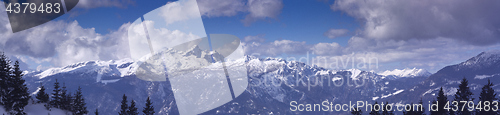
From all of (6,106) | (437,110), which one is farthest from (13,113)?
(437,110)

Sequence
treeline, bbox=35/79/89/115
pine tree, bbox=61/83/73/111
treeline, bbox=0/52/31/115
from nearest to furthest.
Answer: treeline, bbox=0/52/31/115 < treeline, bbox=35/79/89/115 < pine tree, bbox=61/83/73/111

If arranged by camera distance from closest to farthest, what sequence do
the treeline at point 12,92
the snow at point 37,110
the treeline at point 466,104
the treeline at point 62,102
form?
the treeline at point 12,92 < the snow at point 37,110 < the treeline at point 62,102 < the treeline at point 466,104

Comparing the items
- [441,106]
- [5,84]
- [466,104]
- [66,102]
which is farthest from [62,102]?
[466,104]

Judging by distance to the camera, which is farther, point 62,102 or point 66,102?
point 66,102

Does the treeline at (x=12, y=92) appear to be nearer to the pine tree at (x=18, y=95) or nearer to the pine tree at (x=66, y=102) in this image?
the pine tree at (x=18, y=95)

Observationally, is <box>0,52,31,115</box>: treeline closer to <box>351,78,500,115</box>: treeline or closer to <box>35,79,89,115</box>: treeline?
<box>35,79,89,115</box>: treeline

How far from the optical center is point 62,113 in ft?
216

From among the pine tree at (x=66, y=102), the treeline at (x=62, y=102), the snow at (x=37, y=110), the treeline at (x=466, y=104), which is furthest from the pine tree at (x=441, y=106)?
the pine tree at (x=66, y=102)

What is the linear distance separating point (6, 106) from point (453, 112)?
7874 cm

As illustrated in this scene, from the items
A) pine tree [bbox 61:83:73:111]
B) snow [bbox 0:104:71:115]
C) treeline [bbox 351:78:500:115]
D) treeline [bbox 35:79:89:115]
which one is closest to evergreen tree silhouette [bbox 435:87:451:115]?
treeline [bbox 351:78:500:115]

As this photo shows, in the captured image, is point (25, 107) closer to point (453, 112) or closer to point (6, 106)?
point (6, 106)

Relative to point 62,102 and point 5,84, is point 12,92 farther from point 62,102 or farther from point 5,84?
point 62,102

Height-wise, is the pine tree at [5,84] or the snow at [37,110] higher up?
the pine tree at [5,84]

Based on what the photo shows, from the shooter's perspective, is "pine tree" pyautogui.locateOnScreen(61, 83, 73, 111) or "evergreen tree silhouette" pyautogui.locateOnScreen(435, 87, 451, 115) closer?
"evergreen tree silhouette" pyautogui.locateOnScreen(435, 87, 451, 115)
